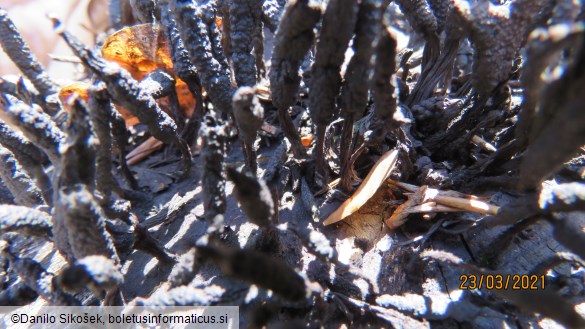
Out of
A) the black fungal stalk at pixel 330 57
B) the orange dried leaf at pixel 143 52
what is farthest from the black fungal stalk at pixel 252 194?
the orange dried leaf at pixel 143 52

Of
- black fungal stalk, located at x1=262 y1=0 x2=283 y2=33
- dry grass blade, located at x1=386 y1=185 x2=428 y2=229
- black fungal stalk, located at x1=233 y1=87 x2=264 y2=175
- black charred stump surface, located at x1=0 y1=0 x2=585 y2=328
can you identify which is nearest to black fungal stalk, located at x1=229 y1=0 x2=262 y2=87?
black charred stump surface, located at x1=0 y1=0 x2=585 y2=328

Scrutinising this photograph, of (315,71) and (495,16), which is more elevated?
(495,16)

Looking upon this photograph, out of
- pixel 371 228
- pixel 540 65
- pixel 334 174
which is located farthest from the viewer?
pixel 334 174

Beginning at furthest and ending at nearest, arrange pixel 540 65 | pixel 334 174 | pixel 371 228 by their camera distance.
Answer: pixel 334 174, pixel 371 228, pixel 540 65

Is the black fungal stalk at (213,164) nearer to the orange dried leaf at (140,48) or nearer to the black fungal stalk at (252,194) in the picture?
the black fungal stalk at (252,194)

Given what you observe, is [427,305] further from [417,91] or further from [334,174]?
[417,91]

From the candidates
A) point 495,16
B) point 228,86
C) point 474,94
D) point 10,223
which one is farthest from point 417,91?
point 10,223

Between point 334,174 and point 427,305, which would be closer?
point 427,305

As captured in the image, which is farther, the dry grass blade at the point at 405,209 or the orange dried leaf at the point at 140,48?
the orange dried leaf at the point at 140,48
